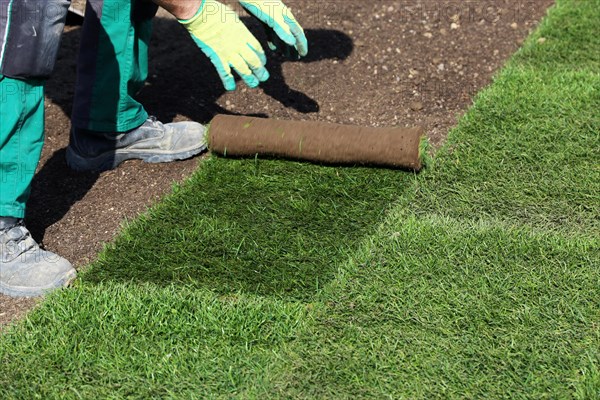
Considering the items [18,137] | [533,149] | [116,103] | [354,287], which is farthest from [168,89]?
[354,287]

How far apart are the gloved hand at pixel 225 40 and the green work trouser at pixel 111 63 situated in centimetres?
48

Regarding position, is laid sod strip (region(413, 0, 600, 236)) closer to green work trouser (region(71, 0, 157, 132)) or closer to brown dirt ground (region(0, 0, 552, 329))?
brown dirt ground (region(0, 0, 552, 329))

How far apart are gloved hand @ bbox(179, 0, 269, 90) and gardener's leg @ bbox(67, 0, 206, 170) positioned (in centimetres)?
49

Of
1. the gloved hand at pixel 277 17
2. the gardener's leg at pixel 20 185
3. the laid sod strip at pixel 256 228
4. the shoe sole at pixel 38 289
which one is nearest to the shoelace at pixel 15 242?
the gardener's leg at pixel 20 185

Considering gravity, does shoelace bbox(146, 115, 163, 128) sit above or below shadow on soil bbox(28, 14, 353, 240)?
above

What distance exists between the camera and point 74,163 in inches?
183

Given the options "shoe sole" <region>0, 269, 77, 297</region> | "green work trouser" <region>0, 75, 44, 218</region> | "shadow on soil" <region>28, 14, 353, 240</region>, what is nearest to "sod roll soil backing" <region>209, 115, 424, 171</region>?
"shadow on soil" <region>28, 14, 353, 240</region>

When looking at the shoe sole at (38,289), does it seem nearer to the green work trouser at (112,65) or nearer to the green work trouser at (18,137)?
the green work trouser at (18,137)

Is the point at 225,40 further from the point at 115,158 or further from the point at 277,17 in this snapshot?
the point at 115,158

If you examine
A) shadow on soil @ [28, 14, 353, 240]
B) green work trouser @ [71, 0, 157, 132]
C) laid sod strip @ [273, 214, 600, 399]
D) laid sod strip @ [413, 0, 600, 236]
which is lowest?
shadow on soil @ [28, 14, 353, 240]

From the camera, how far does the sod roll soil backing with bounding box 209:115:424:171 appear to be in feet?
13.9

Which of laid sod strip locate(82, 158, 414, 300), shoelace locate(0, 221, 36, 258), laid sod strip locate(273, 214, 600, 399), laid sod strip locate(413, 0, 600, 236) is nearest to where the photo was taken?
laid sod strip locate(273, 214, 600, 399)

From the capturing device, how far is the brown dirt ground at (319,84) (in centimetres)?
436

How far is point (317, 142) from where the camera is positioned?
4355mm
